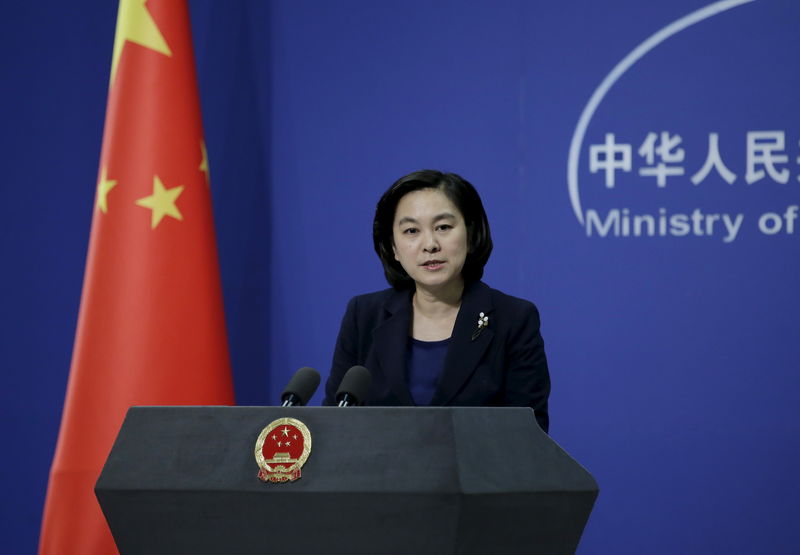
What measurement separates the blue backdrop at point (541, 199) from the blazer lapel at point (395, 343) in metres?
1.21

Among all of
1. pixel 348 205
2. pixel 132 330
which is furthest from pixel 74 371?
pixel 348 205

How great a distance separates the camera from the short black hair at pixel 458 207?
179cm

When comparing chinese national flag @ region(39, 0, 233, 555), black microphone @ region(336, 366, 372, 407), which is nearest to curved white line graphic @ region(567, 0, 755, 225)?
chinese national flag @ region(39, 0, 233, 555)

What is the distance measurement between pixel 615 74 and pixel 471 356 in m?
1.61

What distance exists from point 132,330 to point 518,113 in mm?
1441

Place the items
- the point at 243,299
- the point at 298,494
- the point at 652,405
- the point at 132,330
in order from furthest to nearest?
the point at 243,299
the point at 652,405
the point at 132,330
the point at 298,494

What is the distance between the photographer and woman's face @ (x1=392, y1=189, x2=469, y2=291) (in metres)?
1.74

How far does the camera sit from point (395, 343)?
175 cm

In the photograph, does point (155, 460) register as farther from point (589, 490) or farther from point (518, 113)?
point (518, 113)

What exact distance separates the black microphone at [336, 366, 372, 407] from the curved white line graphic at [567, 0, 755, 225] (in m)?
1.87

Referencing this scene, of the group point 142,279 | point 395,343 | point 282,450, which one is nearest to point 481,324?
point 395,343

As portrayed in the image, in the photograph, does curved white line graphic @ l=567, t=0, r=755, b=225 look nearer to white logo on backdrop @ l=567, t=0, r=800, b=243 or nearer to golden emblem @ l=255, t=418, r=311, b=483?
white logo on backdrop @ l=567, t=0, r=800, b=243

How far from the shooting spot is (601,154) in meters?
2.93

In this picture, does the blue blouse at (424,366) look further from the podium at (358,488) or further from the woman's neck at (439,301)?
the podium at (358,488)
